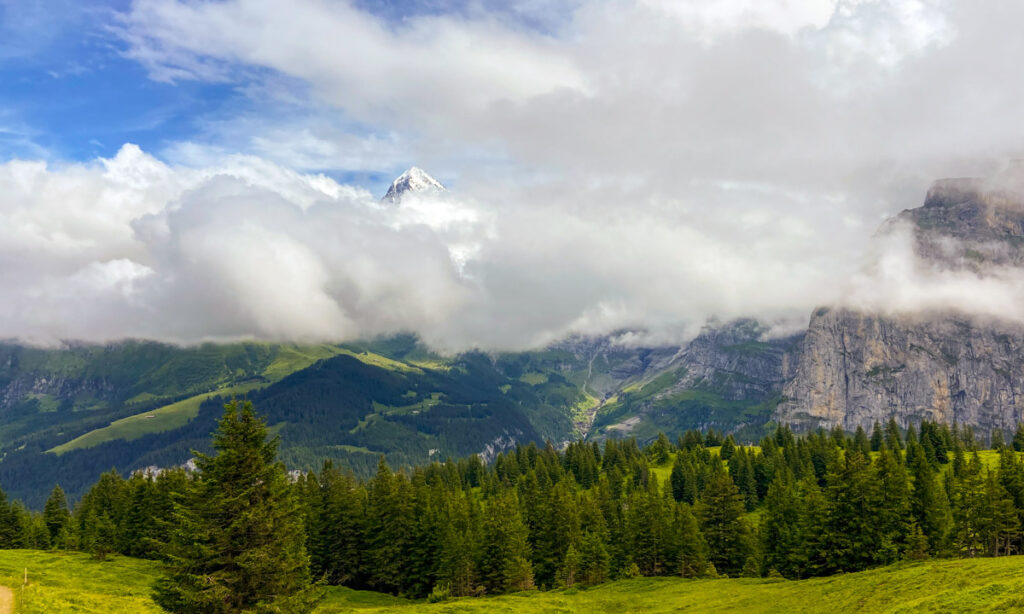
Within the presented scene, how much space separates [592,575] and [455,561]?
2266cm

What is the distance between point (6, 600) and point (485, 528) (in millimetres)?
69586

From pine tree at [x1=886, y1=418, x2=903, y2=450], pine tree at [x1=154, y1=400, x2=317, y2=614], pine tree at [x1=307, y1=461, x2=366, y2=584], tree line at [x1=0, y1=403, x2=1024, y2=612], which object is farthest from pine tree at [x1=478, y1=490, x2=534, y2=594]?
pine tree at [x1=886, y1=418, x2=903, y2=450]

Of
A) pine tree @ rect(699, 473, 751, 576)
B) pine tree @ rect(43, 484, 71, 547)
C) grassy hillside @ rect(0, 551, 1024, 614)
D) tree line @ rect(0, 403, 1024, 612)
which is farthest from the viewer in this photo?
pine tree @ rect(43, 484, 71, 547)

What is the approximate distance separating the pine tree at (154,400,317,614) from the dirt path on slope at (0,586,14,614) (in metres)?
7.34

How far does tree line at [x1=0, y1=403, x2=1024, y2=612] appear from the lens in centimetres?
3544

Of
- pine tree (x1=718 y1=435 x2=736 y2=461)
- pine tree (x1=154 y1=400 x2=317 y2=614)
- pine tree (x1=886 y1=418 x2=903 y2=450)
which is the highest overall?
pine tree (x1=154 y1=400 x2=317 y2=614)

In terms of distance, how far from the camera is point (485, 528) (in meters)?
97.8

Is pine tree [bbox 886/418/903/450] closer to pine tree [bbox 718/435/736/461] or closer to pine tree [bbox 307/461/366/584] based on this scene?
pine tree [bbox 718/435/736/461]

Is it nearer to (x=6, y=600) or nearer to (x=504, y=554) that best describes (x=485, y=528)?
(x=504, y=554)

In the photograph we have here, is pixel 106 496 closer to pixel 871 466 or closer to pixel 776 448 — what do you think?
pixel 871 466

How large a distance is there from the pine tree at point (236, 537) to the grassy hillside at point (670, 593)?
309 cm

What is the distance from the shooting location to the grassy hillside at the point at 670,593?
39.0 meters

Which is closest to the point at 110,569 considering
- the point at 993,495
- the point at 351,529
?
the point at 351,529

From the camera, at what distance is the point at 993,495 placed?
73812 millimetres
